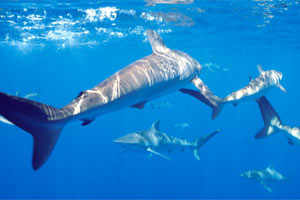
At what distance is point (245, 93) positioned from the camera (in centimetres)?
661

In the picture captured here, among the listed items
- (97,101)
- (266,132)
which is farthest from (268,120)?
(97,101)

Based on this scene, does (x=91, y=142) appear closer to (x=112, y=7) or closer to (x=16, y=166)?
(x=16, y=166)

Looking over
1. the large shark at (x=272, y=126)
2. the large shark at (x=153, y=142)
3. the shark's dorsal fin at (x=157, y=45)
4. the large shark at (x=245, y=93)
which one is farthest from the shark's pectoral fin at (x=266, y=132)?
the shark's dorsal fin at (x=157, y=45)

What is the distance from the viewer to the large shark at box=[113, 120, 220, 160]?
8980 mm

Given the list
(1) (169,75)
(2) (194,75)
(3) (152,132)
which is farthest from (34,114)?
(3) (152,132)

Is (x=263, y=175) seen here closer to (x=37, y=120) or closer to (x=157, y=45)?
(x=157, y=45)

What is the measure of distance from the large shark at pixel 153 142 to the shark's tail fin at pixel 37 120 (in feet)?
17.6

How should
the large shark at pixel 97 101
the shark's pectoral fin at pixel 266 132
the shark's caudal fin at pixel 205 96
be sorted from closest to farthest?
the large shark at pixel 97 101
the shark's caudal fin at pixel 205 96
the shark's pectoral fin at pixel 266 132

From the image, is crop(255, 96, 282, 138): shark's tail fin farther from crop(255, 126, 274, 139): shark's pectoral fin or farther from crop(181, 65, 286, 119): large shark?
crop(181, 65, 286, 119): large shark

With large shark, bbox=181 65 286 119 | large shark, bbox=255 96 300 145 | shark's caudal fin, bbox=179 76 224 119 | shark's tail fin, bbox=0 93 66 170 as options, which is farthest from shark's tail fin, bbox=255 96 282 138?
shark's tail fin, bbox=0 93 66 170

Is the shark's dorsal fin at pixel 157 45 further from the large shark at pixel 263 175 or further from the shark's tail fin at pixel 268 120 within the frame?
the large shark at pixel 263 175

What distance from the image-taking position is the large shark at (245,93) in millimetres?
5996

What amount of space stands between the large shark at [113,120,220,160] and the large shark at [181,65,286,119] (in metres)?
2.24

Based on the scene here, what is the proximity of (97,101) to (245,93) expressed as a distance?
4437 millimetres
